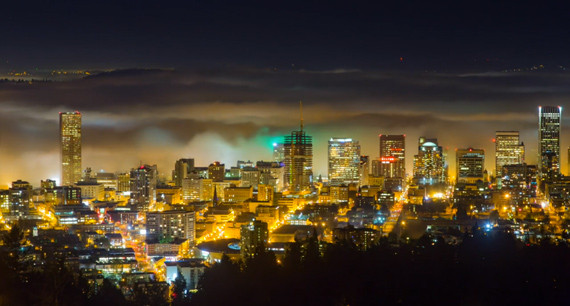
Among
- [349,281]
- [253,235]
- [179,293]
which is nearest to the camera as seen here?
[349,281]

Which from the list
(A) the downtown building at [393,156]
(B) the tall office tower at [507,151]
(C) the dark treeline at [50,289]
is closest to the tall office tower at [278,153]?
(A) the downtown building at [393,156]

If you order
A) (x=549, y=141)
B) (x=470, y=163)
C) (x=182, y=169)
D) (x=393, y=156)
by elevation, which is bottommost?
(x=182, y=169)

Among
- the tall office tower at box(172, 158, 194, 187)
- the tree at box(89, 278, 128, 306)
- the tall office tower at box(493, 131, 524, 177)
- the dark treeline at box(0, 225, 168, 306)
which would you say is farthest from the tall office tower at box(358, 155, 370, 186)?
the dark treeline at box(0, 225, 168, 306)

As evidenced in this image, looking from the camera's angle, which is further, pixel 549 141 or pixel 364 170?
pixel 364 170

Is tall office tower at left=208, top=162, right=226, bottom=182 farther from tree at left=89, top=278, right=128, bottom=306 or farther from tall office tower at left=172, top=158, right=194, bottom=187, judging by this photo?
tree at left=89, top=278, right=128, bottom=306

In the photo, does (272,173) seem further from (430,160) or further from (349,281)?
(349,281)

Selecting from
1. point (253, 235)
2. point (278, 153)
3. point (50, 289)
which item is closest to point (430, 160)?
point (278, 153)
